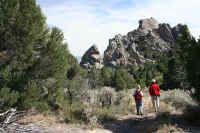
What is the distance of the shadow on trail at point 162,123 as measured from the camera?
33.1ft

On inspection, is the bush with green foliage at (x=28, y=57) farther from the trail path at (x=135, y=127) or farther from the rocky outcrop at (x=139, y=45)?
the rocky outcrop at (x=139, y=45)

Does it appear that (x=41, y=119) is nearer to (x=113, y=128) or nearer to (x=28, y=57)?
(x=28, y=57)

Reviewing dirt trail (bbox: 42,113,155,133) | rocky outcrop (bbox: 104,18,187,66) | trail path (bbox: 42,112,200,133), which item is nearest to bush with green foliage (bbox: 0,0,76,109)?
dirt trail (bbox: 42,113,155,133)

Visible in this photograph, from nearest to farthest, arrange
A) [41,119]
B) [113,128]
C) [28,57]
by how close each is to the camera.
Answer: [113,128] → [28,57] → [41,119]

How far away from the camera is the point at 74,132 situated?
34.3ft

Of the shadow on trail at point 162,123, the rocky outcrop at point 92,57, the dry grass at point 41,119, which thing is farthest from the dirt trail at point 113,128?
the rocky outcrop at point 92,57

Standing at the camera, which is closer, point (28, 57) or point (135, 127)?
point (135, 127)

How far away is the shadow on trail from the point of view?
1010cm

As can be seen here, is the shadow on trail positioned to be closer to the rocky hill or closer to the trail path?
the trail path

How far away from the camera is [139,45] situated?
371 ft

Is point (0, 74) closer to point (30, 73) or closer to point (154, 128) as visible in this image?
point (30, 73)

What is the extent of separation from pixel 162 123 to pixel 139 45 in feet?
342

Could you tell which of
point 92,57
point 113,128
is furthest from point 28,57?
point 92,57

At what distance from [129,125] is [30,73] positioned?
529 cm
